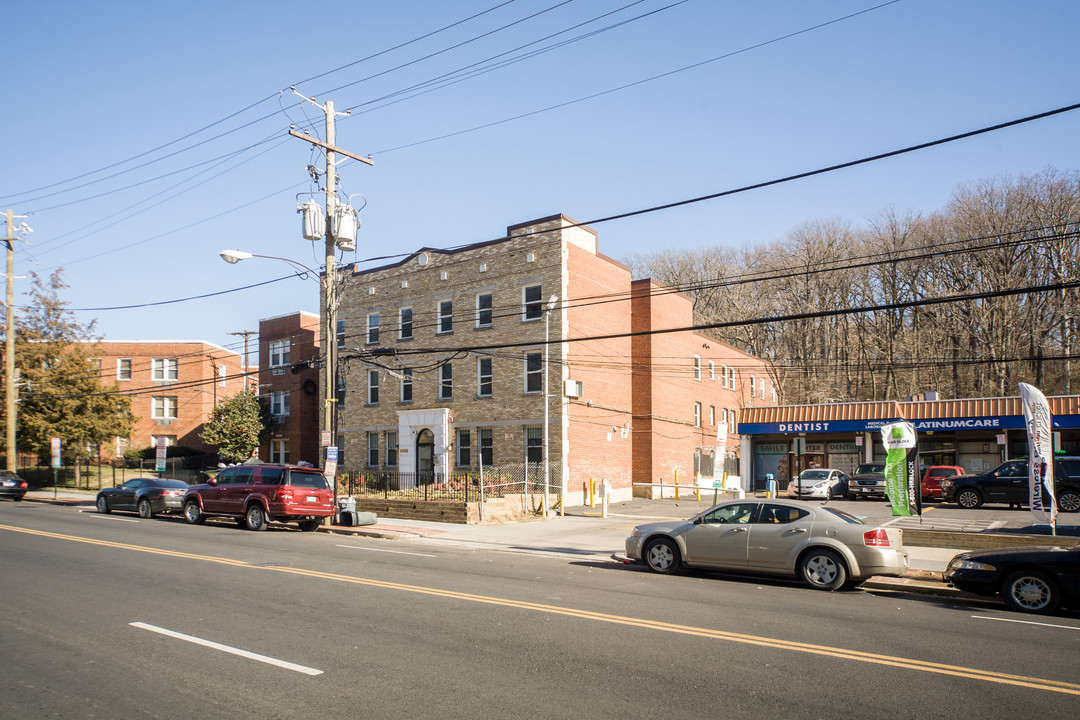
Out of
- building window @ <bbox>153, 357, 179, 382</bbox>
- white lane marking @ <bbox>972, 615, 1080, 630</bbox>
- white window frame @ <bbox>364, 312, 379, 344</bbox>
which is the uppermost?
white window frame @ <bbox>364, 312, 379, 344</bbox>

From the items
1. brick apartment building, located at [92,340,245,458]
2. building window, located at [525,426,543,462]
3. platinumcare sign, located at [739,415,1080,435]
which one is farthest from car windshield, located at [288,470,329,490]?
brick apartment building, located at [92,340,245,458]

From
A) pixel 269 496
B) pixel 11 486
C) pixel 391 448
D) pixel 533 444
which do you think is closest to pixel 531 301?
pixel 533 444

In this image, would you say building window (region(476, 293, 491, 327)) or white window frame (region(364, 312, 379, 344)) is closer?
building window (region(476, 293, 491, 327))

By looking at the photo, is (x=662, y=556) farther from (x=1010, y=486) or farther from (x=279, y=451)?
(x=279, y=451)

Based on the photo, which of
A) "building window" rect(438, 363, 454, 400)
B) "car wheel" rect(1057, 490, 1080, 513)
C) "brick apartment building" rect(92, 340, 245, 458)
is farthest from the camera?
"brick apartment building" rect(92, 340, 245, 458)

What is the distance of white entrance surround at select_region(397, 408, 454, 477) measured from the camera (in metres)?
32.9

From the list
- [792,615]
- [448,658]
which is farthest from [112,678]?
[792,615]

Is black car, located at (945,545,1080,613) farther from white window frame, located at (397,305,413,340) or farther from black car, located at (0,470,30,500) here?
black car, located at (0,470,30,500)

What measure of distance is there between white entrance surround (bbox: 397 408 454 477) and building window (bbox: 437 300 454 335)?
368 cm

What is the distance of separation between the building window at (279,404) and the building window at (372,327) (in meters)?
9.13

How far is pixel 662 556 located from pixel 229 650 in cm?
836

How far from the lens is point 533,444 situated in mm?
31188

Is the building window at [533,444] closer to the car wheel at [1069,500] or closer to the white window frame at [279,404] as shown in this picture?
the car wheel at [1069,500]

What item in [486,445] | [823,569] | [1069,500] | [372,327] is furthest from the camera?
[372,327]
